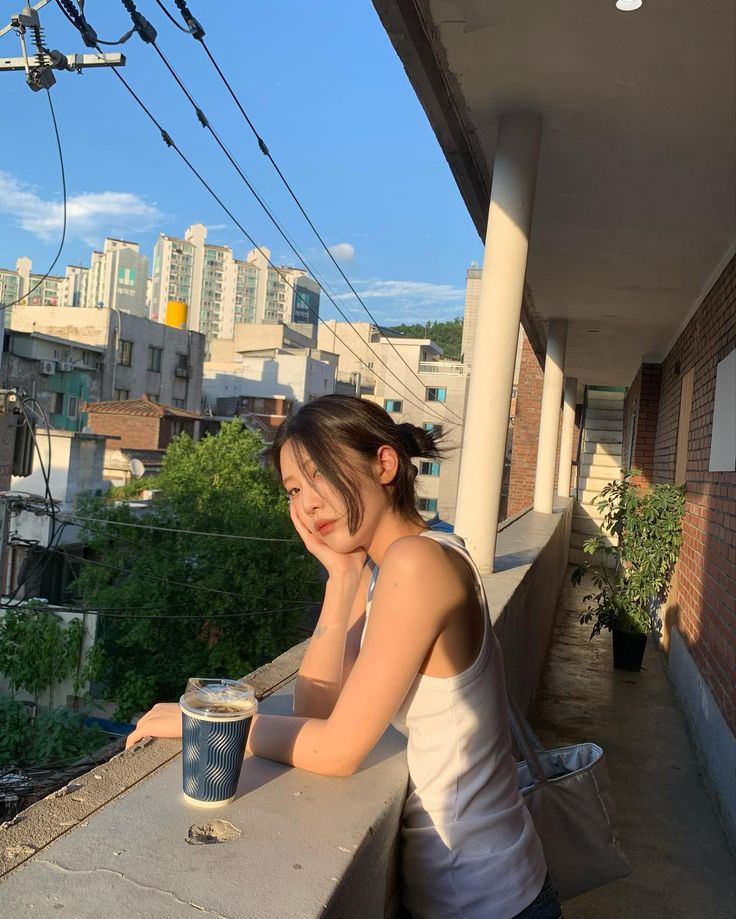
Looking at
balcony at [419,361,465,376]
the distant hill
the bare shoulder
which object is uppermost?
the distant hill

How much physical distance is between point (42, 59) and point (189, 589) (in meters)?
16.7

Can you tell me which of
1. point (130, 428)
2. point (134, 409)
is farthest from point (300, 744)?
point (130, 428)

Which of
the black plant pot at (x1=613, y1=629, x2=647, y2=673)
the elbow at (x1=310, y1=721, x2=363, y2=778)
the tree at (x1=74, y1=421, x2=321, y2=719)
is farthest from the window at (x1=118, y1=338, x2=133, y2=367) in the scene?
the elbow at (x1=310, y1=721, x2=363, y2=778)

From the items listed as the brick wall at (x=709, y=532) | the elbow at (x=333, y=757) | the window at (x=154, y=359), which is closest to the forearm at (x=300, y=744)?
the elbow at (x=333, y=757)

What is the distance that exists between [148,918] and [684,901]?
293cm

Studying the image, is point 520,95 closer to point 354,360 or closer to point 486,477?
point 486,477

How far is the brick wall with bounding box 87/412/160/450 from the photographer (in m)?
33.5

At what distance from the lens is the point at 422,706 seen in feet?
4.17

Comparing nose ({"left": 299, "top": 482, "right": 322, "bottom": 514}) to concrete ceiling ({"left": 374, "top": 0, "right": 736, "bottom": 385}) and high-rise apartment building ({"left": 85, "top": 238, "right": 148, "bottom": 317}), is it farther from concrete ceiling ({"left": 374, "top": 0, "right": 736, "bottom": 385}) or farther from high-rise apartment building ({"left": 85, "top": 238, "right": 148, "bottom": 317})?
high-rise apartment building ({"left": 85, "top": 238, "right": 148, "bottom": 317})

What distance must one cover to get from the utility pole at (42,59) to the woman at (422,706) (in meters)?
8.71

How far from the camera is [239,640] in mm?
24141

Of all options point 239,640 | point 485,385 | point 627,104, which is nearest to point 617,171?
point 627,104

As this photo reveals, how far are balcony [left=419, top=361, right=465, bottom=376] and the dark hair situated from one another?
47539 mm

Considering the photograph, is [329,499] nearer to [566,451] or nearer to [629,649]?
[629,649]
